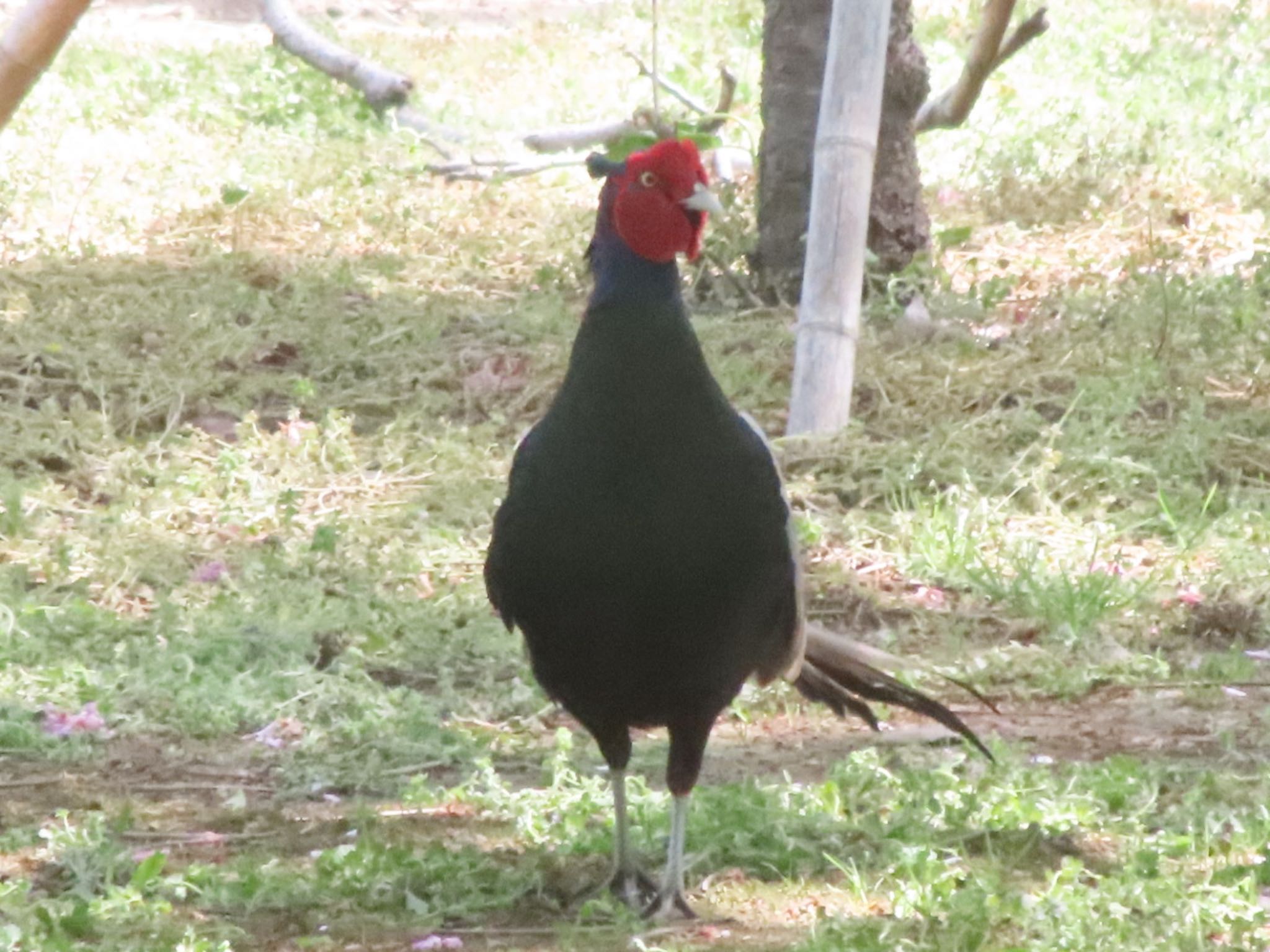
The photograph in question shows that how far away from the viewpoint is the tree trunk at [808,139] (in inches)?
304

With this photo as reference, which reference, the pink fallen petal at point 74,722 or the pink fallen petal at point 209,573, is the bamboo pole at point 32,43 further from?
the pink fallen petal at point 209,573

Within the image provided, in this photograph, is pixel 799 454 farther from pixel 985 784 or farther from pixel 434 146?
pixel 434 146

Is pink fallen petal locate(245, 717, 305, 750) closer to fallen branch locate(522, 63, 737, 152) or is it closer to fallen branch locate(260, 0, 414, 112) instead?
fallen branch locate(522, 63, 737, 152)

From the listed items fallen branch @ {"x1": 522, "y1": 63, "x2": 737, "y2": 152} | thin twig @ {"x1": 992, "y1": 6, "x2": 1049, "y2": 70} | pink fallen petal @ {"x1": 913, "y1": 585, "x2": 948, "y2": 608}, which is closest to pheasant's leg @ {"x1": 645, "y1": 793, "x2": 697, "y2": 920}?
pink fallen petal @ {"x1": 913, "y1": 585, "x2": 948, "y2": 608}

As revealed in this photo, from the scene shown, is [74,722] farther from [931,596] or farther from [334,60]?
[334,60]

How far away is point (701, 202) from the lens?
336 cm

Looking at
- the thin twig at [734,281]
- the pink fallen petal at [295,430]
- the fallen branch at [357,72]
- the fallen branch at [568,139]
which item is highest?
the fallen branch at [357,72]

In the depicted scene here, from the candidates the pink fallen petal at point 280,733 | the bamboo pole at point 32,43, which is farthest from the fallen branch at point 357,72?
the bamboo pole at point 32,43

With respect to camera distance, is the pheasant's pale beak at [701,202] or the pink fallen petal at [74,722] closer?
the pheasant's pale beak at [701,202]

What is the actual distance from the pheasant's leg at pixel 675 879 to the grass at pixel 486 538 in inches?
3.0

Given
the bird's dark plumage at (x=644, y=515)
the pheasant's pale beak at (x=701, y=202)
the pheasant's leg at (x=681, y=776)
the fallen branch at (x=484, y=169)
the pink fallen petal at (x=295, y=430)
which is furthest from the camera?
the fallen branch at (x=484, y=169)

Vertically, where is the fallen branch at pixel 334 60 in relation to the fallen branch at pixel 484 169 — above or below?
above

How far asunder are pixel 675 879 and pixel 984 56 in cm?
421

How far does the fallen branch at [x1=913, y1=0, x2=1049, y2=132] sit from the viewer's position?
662cm
